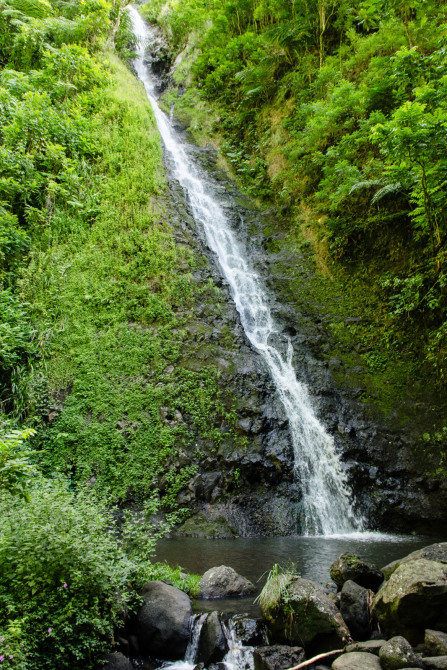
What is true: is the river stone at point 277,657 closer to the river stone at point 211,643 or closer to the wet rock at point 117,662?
the river stone at point 211,643

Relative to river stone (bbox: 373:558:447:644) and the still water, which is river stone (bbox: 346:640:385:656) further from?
the still water

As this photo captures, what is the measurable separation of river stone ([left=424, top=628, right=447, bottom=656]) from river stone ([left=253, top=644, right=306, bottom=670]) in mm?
1149

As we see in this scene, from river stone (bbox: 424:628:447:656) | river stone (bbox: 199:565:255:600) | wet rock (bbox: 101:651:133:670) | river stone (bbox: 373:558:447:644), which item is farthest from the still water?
river stone (bbox: 424:628:447:656)

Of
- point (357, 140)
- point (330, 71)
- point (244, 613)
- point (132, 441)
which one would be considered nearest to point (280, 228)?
point (357, 140)

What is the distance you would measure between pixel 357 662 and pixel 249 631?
49.1 inches

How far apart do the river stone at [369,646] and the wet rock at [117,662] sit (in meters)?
2.13

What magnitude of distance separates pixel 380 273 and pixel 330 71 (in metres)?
8.54

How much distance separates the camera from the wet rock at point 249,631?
422cm

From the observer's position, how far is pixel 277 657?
→ 388cm

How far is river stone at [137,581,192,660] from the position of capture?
4184 mm

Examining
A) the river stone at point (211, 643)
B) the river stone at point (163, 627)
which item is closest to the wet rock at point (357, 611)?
the river stone at point (211, 643)

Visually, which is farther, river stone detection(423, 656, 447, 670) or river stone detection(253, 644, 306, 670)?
river stone detection(253, 644, 306, 670)

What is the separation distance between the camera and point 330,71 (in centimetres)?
1468

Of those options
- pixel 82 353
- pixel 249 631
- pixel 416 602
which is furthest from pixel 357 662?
pixel 82 353
